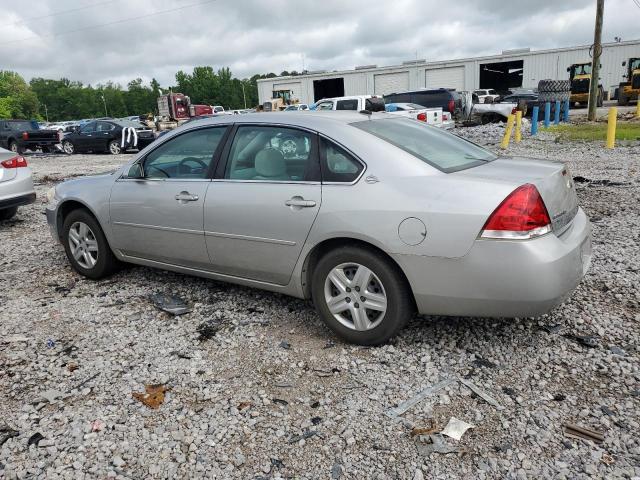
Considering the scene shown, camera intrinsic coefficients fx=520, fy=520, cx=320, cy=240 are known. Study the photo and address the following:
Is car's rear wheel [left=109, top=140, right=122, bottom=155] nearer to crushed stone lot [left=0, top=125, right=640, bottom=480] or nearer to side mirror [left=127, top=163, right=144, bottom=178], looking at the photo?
crushed stone lot [left=0, top=125, right=640, bottom=480]

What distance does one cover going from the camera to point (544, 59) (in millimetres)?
44594

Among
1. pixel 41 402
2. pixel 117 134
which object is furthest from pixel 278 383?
pixel 117 134

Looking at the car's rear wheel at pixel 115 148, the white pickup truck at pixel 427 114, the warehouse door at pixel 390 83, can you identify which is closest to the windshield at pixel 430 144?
the white pickup truck at pixel 427 114

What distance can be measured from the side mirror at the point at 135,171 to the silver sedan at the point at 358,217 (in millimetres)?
20

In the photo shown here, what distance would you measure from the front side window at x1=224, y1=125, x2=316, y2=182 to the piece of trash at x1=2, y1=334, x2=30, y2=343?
192cm

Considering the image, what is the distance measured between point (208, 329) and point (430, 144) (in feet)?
7.02

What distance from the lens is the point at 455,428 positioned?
8.73ft

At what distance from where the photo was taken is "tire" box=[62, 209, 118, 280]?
4926mm

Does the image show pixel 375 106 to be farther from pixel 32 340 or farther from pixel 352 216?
pixel 32 340

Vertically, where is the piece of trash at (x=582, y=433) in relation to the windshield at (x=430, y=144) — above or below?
below

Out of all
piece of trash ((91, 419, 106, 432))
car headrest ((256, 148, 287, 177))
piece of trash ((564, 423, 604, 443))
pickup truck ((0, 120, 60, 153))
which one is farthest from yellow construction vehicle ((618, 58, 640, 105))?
piece of trash ((91, 419, 106, 432))

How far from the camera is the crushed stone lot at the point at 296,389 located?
97.5 inches

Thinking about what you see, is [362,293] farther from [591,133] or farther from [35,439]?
[591,133]

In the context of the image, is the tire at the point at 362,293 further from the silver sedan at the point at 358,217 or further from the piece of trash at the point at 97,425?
the piece of trash at the point at 97,425
